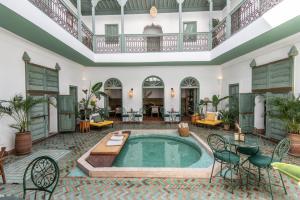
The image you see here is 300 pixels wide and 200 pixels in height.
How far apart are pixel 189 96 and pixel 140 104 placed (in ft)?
15.5

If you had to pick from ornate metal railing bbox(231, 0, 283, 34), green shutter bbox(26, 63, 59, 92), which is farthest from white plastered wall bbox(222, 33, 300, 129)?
green shutter bbox(26, 63, 59, 92)

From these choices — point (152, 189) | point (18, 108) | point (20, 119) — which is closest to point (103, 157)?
point (152, 189)

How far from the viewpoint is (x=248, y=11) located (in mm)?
5891

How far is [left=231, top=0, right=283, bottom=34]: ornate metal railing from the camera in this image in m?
4.76

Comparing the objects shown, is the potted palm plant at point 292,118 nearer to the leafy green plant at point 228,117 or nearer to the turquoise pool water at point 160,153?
the turquoise pool water at point 160,153

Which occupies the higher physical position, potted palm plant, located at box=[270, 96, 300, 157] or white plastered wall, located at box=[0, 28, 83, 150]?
white plastered wall, located at box=[0, 28, 83, 150]

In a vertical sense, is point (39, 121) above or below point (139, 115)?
above

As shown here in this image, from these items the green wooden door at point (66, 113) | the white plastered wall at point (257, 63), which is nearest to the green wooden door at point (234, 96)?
the white plastered wall at point (257, 63)

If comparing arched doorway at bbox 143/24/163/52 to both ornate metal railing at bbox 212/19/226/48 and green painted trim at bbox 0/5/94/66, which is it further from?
green painted trim at bbox 0/5/94/66

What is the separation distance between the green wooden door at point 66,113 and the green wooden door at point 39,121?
0.78m

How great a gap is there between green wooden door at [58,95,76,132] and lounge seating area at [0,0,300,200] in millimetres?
49

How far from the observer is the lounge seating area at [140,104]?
3.20m

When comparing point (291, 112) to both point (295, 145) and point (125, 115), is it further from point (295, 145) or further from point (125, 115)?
point (125, 115)

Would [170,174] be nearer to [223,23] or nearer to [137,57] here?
[137,57]
